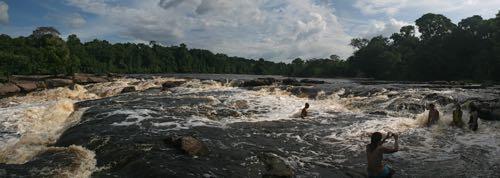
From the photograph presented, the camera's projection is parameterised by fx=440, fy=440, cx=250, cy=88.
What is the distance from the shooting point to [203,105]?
23.2 m

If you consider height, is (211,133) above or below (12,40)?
below

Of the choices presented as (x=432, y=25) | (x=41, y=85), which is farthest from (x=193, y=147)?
(x=432, y=25)

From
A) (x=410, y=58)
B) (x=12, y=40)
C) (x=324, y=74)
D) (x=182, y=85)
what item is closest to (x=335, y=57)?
(x=324, y=74)

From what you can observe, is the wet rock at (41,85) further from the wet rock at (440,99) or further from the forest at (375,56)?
the wet rock at (440,99)

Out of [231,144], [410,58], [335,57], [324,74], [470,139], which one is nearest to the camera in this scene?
[231,144]

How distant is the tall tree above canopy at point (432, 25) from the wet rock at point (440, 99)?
46.2m

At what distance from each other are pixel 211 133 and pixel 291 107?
8.89 meters

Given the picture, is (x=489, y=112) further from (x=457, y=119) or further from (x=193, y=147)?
(x=193, y=147)

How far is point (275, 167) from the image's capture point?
11398 millimetres

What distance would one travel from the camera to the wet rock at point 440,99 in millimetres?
23156

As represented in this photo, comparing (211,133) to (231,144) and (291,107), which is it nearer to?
(231,144)

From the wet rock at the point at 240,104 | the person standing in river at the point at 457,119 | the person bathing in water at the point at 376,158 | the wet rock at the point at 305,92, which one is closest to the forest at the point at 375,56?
the wet rock at the point at 305,92

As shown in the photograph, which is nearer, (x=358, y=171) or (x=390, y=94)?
(x=358, y=171)

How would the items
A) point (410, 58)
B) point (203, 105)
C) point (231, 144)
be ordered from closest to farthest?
1. point (231, 144)
2. point (203, 105)
3. point (410, 58)
